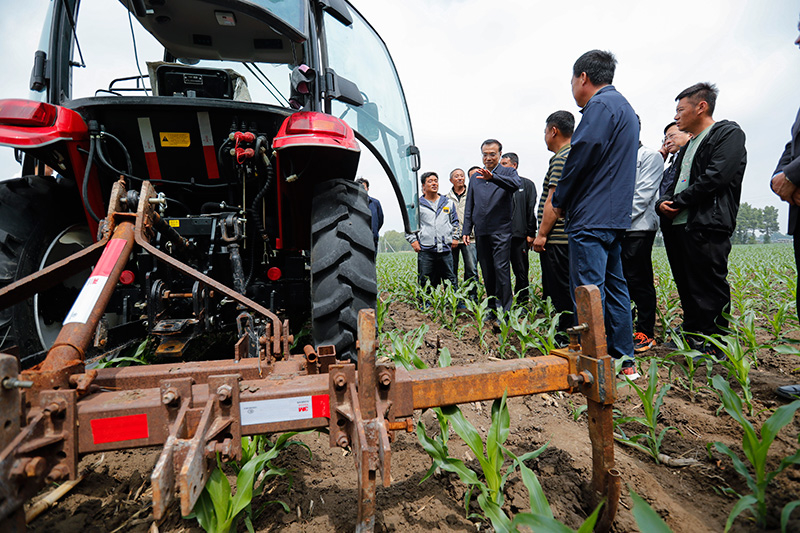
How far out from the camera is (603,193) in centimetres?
249

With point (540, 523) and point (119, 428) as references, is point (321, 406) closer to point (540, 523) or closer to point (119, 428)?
point (119, 428)

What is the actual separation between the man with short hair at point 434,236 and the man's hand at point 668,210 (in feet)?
9.50

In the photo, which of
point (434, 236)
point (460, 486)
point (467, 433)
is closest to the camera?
A: point (467, 433)

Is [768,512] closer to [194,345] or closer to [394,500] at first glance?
[394,500]

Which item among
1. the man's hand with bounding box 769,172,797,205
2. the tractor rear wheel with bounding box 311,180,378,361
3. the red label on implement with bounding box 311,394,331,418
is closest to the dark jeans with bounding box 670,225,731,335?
the man's hand with bounding box 769,172,797,205

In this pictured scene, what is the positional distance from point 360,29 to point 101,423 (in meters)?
3.36

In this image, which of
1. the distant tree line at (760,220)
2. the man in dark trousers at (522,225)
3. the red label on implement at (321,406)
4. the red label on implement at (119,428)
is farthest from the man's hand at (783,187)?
the distant tree line at (760,220)

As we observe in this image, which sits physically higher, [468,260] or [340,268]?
[468,260]

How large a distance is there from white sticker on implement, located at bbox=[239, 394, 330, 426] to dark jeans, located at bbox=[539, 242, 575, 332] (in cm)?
300

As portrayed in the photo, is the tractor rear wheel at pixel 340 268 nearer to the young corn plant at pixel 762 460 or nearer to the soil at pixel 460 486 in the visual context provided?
the soil at pixel 460 486

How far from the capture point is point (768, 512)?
122cm

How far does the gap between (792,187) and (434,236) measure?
3967 millimetres

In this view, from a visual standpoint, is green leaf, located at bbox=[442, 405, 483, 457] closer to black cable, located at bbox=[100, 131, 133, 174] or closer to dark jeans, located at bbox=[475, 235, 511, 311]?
black cable, located at bbox=[100, 131, 133, 174]

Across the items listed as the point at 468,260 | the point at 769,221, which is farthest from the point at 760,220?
the point at 468,260
